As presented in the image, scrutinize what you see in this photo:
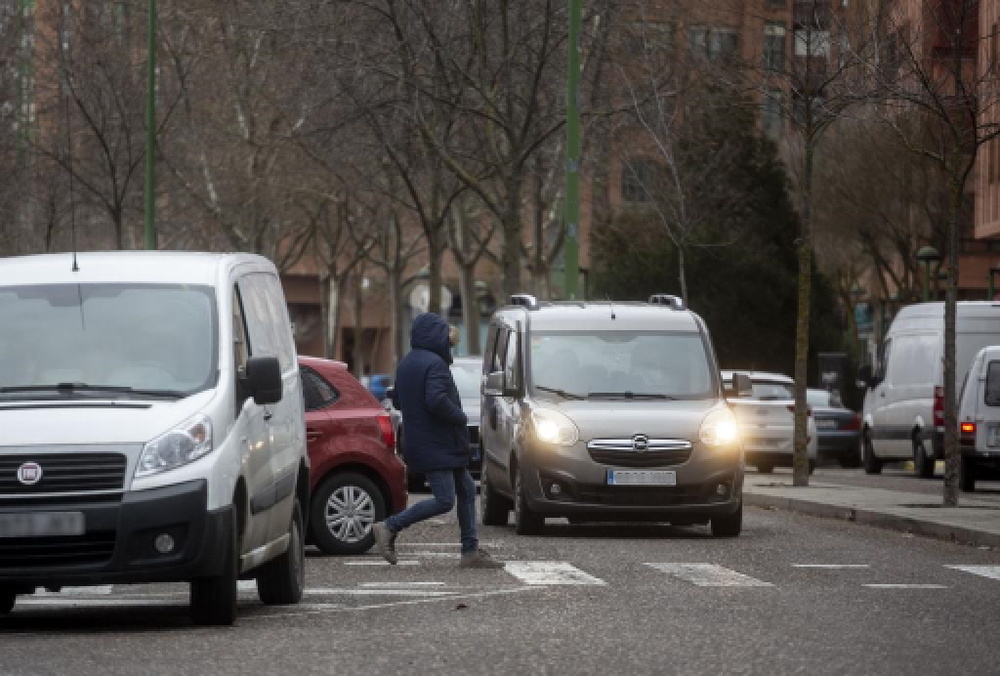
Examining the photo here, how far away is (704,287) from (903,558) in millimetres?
39309

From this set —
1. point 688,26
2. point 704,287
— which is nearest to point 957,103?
point 688,26

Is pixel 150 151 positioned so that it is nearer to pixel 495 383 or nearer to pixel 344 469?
pixel 495 383

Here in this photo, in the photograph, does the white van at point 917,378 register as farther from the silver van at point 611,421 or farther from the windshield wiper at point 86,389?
the windshield wiper at point 86,389

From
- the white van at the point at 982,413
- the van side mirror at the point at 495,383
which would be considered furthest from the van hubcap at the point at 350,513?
the white van at the point at 982,413

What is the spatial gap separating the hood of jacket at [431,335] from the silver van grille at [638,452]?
154 inches

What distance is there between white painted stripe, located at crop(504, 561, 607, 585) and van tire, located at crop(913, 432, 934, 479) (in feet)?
67.8

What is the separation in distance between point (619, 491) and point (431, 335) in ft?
13.6

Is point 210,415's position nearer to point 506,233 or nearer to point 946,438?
point 946,438

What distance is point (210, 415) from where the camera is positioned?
1307cm

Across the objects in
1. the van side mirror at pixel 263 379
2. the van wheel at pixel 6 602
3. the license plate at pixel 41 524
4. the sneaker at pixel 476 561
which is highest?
the van side mirror at pixel 263 379

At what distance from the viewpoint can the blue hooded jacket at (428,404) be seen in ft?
59.4

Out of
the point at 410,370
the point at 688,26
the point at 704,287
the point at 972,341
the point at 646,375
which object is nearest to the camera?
the point at 410,370

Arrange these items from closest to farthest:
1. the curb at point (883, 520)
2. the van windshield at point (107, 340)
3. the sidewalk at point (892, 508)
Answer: the van windshield at point (107, 340) → the curb at point (883, 520) → the sidewalk at point (892, 508)

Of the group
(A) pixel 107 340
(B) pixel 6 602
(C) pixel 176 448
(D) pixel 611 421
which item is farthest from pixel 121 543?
(D) pixel 611 421
